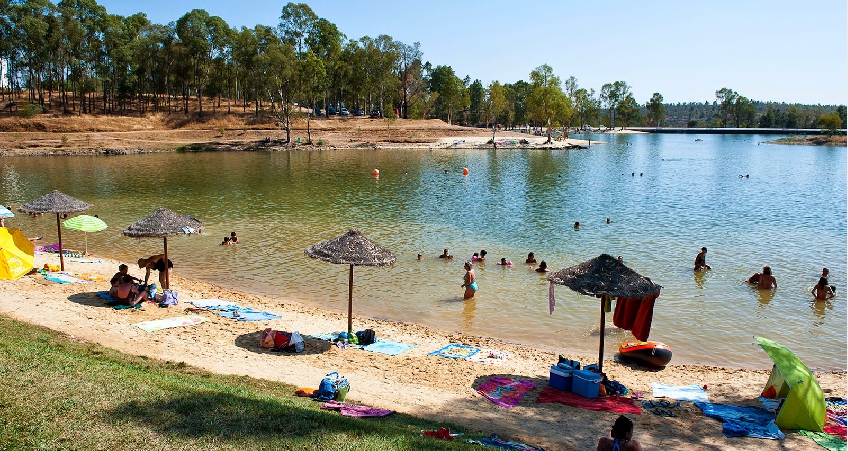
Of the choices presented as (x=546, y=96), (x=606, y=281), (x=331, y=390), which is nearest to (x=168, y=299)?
(x=331, y=390)

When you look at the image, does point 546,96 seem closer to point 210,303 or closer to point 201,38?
point 201,38

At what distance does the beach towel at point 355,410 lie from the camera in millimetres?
9336

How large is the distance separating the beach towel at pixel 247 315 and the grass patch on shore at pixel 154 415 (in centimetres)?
536

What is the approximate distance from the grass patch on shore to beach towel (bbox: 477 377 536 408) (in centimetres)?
209

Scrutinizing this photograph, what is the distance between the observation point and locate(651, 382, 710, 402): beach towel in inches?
455

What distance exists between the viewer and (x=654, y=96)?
646 feet

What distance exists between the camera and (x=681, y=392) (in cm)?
1184

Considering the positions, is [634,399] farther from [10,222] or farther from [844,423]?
[10,222]

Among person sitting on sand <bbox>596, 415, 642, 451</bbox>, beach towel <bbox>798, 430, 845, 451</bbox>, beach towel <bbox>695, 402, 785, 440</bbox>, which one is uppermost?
person sitting on sand <bbox>596, 415, 642, 451</bbox>

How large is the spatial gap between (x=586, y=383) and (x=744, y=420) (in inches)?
108

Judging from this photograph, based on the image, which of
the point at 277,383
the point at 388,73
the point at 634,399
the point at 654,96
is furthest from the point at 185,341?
the point at 654,96

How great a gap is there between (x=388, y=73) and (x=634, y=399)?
3695 inches

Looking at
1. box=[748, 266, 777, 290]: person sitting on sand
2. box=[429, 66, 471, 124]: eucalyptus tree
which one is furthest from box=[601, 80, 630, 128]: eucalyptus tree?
box=[748, 266, 777, 290]: person sitting on sand

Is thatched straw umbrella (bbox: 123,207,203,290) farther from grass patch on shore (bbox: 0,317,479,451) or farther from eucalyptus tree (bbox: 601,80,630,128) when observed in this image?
eucalyptus tree (bbox: 601,80,630,128)
